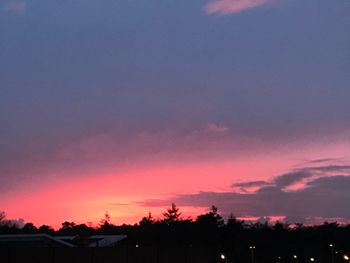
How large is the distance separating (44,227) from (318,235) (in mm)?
51712

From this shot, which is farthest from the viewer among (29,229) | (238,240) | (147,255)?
(29,229)

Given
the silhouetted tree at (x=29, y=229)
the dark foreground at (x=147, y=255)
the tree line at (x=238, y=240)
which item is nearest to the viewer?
the dark foreground at (x=147, y=255)

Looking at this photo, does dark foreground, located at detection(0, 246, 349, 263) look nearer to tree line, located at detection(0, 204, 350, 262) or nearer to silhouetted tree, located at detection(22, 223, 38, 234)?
tree line, located at detection(0, 204, 350, 262)

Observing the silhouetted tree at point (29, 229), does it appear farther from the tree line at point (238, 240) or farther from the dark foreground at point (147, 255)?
the dark foreground at point (147, 255)

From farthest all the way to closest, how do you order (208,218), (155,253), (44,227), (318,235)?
1. (44,227)
2. (318,235)
3. (208,218)
4. (155,253)

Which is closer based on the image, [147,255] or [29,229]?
[147,255]

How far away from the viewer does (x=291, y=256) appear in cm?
6719

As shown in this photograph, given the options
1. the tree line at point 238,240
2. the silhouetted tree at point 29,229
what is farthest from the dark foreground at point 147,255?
the silhouetted tree at point 29,229

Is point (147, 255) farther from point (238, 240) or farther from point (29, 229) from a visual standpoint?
point (29, 229)

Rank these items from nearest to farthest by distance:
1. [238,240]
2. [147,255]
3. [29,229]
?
1. [147,255]
2. [238,240]
3. [29,229]

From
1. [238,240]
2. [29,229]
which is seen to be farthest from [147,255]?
[29,229]

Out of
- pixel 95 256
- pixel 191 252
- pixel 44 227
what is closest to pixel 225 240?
pixel 191 252

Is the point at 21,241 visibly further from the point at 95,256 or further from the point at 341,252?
the point at 341,252

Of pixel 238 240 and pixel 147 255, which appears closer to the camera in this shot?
pixel 147 255
